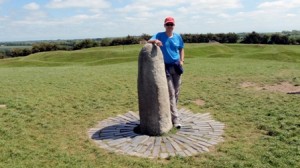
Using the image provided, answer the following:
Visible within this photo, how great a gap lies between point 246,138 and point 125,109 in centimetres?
398

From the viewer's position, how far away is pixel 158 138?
673cm

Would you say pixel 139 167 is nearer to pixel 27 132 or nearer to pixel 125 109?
pixel 27 132

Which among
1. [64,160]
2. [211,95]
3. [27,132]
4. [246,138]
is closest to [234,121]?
[246,138]

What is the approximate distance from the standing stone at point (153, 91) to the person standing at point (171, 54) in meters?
0.28

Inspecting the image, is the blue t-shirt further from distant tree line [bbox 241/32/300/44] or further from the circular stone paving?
distant tree line [bbox 241/32/300/44]

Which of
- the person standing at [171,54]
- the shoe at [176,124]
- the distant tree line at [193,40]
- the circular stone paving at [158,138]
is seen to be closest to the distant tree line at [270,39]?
the distant tree line at [193,40]

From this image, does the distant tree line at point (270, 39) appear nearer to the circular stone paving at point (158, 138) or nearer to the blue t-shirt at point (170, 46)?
the circular stone paving at point (158, 138)

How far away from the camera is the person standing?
274 inches

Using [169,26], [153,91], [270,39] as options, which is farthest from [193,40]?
[153,91]

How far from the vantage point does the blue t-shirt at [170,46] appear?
277 inches

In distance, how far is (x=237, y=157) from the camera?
18.5 feet

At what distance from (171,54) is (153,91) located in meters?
1.01

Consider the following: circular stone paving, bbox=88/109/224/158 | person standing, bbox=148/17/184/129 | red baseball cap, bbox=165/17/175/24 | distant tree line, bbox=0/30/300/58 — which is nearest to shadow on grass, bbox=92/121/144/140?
circular stone paving, bbox=88/109/224/158

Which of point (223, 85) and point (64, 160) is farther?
point (223, 85)
